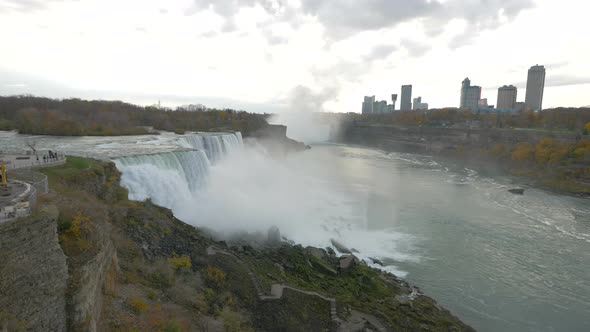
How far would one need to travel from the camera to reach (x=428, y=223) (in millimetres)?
16688

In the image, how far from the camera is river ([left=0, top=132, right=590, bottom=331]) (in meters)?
10.4

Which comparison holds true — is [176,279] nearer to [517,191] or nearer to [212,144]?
[212,144]

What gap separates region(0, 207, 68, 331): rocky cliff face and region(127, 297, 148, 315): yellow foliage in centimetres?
167

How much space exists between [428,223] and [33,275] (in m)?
15.5

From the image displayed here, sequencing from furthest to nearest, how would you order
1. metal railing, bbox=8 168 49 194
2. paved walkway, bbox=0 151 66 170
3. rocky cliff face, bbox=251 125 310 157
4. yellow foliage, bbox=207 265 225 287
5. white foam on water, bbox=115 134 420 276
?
1. rocky cliff face, bbox=251 125 310 157
2. white foam on water, bbox=115 134 420 276
3. paved walkway, bbox=0 151 66 170
4. yellow foliage, bbox=207 265 225 287
5. metal railing, bbox=8 168 49 194

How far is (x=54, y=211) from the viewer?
15.9ft

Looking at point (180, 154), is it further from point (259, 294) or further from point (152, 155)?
point (259, 294)

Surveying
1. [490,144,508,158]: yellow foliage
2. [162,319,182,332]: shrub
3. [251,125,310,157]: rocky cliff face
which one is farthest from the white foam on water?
[490,144,508,158]: yellow foliage

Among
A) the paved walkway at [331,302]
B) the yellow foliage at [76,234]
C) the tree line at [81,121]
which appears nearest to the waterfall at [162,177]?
the paved walkway at [331,302]

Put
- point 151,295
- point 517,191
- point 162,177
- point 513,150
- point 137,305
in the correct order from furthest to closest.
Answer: point 513,150 < point 517,191 < point 162,177 < point 151,295 < point 137,305

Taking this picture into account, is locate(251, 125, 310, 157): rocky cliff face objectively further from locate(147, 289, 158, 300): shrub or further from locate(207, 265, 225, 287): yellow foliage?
locate(147, 289, 158, 300): shrub

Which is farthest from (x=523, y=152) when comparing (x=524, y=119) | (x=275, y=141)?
(x=275, y=141)

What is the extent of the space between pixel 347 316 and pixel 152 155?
31.1 feet

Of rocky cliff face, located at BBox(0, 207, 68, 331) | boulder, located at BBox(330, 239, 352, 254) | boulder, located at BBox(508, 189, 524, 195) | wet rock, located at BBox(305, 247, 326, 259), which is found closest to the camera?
rocky cliff face, located at BBox(0, 207, 68, 331)
